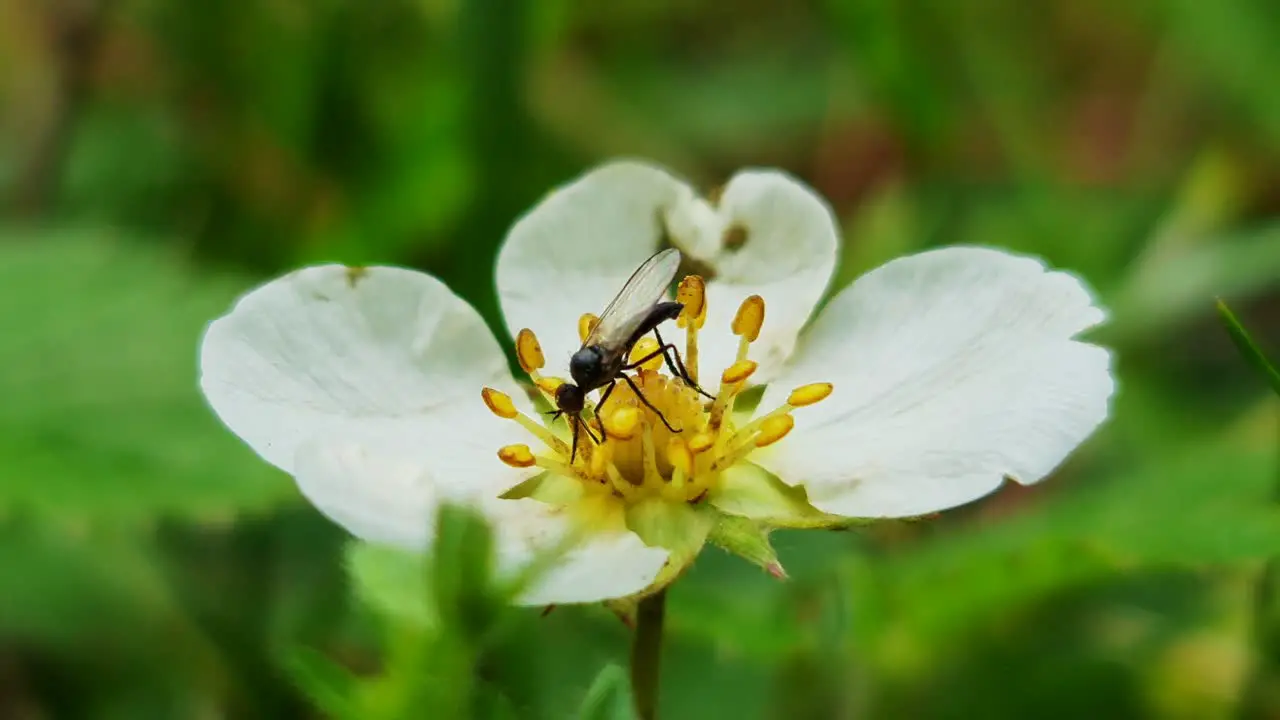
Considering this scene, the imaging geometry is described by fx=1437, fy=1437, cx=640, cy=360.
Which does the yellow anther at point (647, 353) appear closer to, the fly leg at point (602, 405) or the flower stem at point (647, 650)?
the fly leg at point (602, 405)

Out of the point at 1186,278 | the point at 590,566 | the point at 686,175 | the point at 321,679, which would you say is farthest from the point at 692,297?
the point at 686,175

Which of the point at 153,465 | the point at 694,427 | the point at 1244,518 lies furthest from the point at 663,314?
the point at 153,465

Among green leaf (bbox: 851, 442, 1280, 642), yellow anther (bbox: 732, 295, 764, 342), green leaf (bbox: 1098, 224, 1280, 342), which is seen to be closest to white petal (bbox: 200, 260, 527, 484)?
yellow anther (bbox: 732, 295, 764, 342)

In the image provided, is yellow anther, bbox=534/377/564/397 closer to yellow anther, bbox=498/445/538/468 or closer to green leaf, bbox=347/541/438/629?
yellow anther, bbox=498/445/538/468

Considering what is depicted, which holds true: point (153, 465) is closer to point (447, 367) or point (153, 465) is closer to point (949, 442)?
point (447, 367)

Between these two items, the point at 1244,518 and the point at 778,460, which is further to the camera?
the point at 1244,518

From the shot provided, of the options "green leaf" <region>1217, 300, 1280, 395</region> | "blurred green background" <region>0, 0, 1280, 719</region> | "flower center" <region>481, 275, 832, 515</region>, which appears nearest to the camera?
"green leaf" <region>1217, 300, 1280, 395</region>
